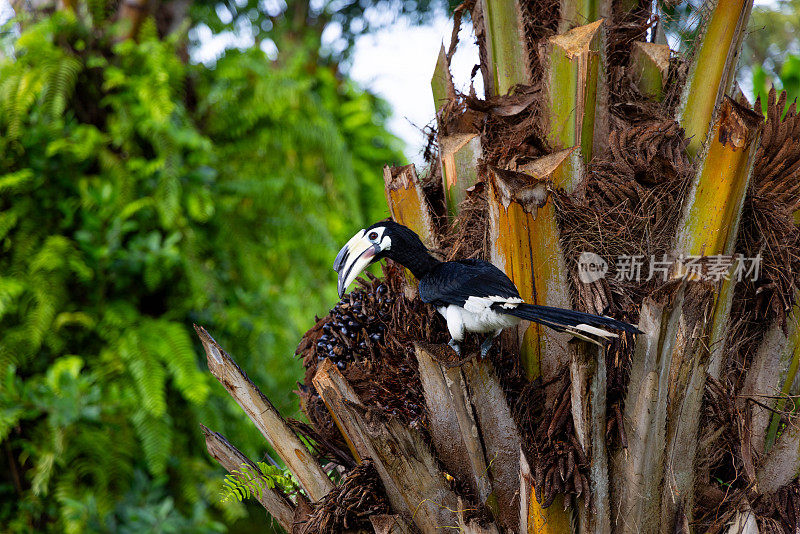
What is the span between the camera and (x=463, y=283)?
111 centimetres

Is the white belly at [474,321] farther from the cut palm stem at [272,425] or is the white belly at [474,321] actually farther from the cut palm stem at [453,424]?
the cut palm stem at [272,425]

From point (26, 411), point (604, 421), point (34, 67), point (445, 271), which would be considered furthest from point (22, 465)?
point (604, 421)

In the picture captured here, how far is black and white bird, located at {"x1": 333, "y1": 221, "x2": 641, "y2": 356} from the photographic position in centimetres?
98

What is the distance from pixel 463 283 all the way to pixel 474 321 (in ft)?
0.23

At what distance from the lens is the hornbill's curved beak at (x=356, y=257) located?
4.05ft

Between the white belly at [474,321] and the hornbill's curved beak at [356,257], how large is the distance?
173mm

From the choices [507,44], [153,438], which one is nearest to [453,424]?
[507,44]

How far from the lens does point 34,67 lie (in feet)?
8.05

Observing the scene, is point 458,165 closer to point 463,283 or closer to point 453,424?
point 463,283

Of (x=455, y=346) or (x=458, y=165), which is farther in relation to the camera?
(x=458, y=165)

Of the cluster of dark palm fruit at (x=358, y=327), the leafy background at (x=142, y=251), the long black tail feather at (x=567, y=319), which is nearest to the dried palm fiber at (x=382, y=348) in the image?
the cluster of dark palm fruit at (x=358, y=327)

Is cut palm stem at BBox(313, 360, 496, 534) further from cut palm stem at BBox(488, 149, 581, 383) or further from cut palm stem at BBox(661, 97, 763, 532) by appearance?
cut palm stem at BBox(661, 97, 763, 532)

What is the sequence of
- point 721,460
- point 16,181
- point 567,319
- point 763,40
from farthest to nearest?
point 763,40
point 16,181
point 721,460
point 567,319

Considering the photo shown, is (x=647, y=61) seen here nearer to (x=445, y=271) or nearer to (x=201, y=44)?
(x=445, y=271)
